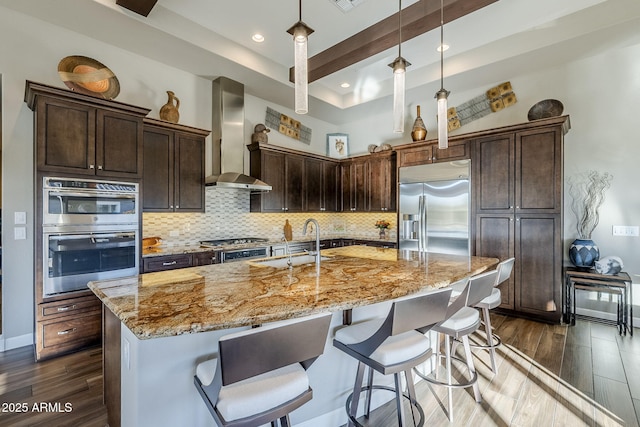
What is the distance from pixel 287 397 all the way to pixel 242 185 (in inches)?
132

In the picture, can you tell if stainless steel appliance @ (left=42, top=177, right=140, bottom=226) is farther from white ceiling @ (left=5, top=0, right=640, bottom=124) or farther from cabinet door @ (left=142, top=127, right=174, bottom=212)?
white ceiling @ (left=5, top=0, right=640, bottom=124)

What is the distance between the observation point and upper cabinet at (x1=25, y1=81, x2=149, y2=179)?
2711mm

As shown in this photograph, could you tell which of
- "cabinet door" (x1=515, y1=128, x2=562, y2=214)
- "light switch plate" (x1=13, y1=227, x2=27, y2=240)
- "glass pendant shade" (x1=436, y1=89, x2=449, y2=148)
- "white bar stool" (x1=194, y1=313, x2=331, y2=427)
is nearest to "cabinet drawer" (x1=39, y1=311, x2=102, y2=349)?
"light switch plate" (x1=13, y1=227, x2=27, y2=240)

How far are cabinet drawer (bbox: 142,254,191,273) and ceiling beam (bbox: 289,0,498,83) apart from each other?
286 centimetres

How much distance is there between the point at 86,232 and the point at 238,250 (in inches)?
64.0

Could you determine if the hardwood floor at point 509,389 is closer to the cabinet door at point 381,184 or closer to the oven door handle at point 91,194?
the oven door handle at point 91,194

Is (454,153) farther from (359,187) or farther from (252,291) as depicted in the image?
(252,291)

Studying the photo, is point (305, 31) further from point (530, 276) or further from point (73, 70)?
point (530, 276)

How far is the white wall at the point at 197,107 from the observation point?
2.93m

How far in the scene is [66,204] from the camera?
2.81 meters

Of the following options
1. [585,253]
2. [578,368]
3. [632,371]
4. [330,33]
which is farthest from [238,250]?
[585,253]

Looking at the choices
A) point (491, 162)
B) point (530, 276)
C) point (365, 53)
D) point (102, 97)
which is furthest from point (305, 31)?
point (530, 276)

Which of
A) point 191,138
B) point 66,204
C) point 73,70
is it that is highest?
point 73,70

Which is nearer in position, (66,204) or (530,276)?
(66,204)
